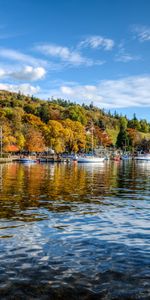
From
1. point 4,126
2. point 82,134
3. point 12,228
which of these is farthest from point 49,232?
point 82,134

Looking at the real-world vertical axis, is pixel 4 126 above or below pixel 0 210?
above

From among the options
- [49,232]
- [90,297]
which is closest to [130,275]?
[90,297]

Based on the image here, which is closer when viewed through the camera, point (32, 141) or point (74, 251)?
point (74, 251)

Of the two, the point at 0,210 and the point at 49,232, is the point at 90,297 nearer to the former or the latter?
the point at 49,232

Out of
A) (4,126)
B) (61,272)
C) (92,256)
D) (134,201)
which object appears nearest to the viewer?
(61,272)

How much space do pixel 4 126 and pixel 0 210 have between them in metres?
114

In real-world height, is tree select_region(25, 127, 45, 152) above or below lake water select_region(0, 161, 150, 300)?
above

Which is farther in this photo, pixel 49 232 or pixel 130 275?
pixel 49 232

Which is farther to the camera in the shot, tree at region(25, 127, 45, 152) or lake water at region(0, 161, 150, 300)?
tree at region(25, 127, 45, 152)

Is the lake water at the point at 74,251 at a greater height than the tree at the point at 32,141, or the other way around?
the tree at the point at 32,141

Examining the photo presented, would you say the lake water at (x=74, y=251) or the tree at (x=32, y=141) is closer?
the lake water at (x=74, y=251)

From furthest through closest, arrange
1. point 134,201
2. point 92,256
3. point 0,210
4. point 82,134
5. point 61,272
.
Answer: point 82,134 → point 134,201 → point 0,210 → point 92,256 → point 61,272

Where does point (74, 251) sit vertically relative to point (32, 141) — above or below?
below

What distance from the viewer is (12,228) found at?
60.7ft
